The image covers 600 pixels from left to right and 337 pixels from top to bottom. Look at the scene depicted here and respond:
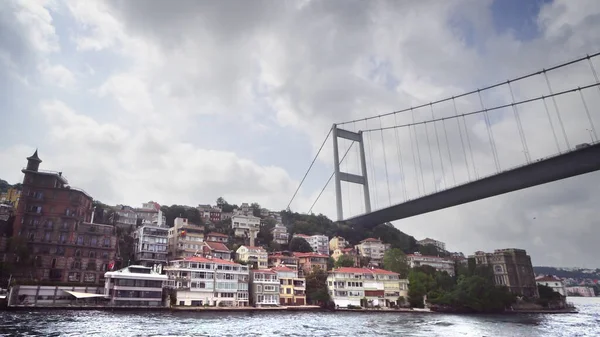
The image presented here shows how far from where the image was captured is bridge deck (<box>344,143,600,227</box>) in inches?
1501

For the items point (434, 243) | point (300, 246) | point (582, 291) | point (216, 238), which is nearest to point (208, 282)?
point (216, 238)

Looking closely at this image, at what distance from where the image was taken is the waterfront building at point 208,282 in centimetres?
5244

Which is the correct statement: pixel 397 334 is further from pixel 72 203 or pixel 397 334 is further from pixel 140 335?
pixel 72 203

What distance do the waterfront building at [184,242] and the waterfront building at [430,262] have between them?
149ft

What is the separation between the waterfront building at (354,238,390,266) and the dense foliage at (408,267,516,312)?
25.3m

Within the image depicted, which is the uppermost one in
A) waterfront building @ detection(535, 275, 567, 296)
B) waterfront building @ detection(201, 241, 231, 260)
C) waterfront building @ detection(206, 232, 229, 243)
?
waterfront building @ detection(206, 232, 229, 243)

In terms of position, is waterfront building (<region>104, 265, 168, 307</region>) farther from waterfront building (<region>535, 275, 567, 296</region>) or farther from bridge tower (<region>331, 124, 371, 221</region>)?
waterfront building (<region>535, 275, 567, 296</region>)

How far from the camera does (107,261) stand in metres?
57.0

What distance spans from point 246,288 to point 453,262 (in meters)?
63.2

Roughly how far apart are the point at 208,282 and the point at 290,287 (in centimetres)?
1271

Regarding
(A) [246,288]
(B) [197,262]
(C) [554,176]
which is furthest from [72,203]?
(C) [554,176]

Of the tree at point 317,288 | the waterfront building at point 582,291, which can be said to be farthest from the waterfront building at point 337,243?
the waterfront building at point 582,291

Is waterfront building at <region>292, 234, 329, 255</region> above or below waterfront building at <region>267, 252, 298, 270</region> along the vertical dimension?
above

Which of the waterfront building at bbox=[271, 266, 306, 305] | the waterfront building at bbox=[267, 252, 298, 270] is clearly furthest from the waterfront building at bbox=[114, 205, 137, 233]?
the waterfront building at bbox=[271, 266, 306, 305]
